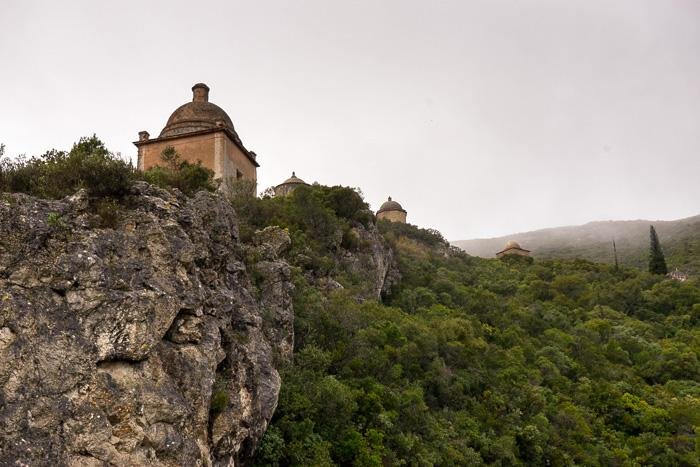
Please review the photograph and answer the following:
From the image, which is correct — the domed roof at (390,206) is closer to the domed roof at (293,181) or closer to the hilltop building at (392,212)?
the hilltop building at (392,212)

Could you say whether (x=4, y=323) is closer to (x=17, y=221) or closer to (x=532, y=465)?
(x=17, y=221)

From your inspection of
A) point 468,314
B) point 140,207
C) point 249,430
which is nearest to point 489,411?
point 468,314

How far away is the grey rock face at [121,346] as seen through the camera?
7531mm

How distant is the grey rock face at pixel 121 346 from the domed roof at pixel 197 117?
53.6ft

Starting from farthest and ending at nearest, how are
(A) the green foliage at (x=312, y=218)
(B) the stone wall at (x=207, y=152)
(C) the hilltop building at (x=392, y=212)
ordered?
(C) the hilltop building at (x=392, y=212), (B) the stone wall at (x=207, y=152), (A) the green foliage at (x=312, y=218)

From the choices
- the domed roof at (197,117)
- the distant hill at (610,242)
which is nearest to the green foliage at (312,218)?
the domed roof at (197,117)

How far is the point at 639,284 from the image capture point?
4672 centimetres

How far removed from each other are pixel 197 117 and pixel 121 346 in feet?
68.2

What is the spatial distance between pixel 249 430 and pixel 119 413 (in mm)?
3084

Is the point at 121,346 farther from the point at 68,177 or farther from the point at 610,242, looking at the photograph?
the point at 610,242

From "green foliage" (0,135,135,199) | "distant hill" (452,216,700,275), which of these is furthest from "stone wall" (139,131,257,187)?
"distant hill" (452,216,700,275)

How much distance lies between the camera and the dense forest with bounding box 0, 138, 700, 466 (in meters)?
13.1

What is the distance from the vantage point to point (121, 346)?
8.27 metres

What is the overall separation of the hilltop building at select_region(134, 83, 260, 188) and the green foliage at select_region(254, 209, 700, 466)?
10.1 ft
